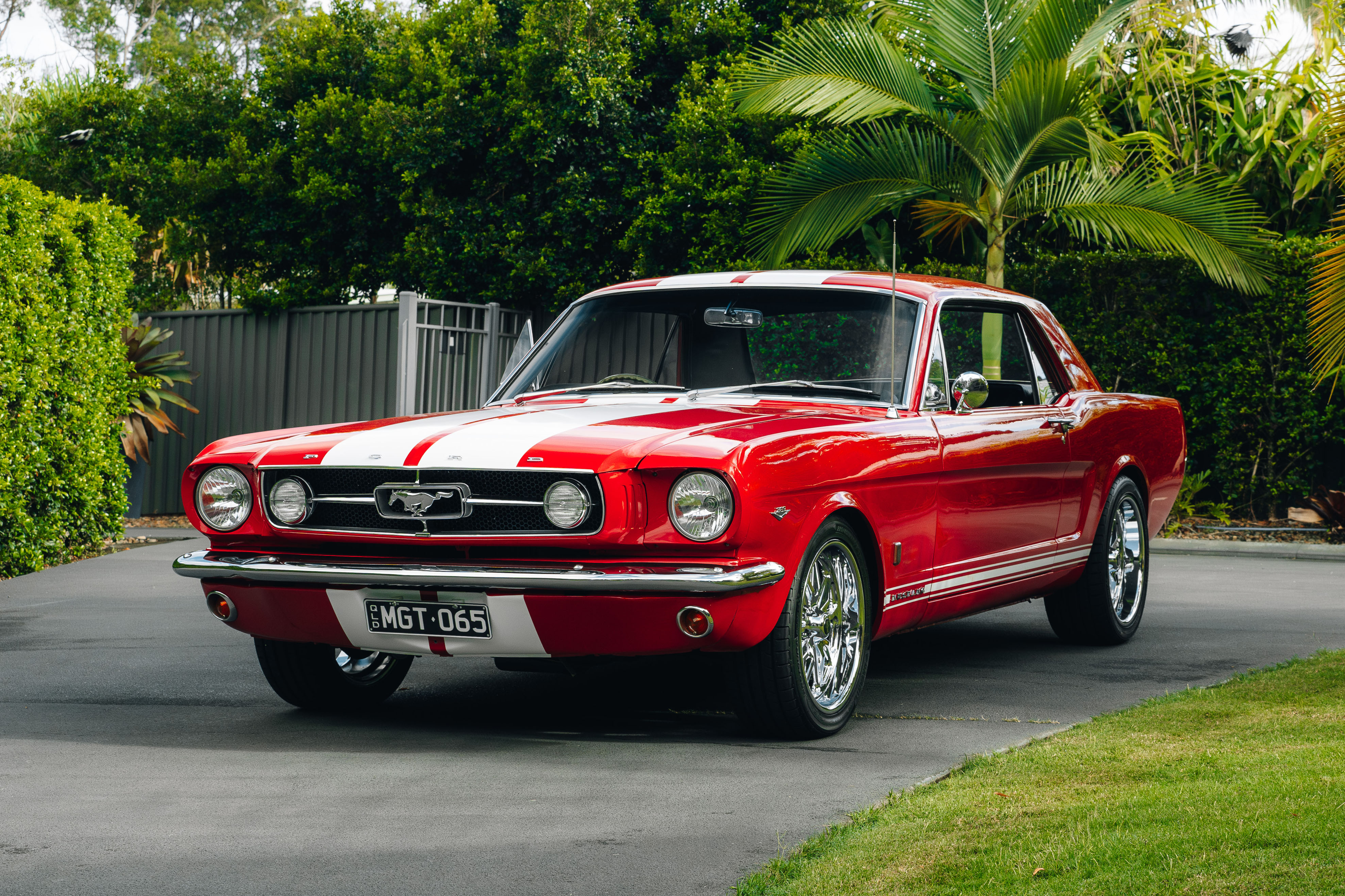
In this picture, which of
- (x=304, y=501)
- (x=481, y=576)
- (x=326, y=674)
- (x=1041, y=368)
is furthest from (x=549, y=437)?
(x=1041, y=368)

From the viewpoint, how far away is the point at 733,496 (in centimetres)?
486

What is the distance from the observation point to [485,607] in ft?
16.6

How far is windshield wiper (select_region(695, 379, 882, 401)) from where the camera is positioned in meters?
6.10

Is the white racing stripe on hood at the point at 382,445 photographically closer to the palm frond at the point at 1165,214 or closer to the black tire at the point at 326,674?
the black tire at the point at 326,674

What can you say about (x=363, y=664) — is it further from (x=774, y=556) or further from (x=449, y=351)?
(x=449, y=351)

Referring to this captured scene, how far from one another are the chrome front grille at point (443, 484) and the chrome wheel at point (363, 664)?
3.05ft

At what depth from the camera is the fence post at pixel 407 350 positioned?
15164 millimetres

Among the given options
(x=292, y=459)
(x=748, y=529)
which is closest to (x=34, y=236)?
(x=292, y=459)

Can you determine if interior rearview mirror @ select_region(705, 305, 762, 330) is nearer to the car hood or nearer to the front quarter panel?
the car hood

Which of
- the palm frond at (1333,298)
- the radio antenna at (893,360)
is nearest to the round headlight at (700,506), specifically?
the radio antenna at (893,360)

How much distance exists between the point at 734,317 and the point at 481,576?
2050 mm

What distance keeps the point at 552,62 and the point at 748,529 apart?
12365 mm

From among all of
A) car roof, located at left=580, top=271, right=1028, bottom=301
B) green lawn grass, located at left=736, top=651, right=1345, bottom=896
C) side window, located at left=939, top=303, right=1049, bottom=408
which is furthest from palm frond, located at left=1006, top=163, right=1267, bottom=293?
green lawn grass, located at left=736, top=651, right=1345, bottom=896

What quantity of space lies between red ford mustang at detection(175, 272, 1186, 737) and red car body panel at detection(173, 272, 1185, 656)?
1cm
